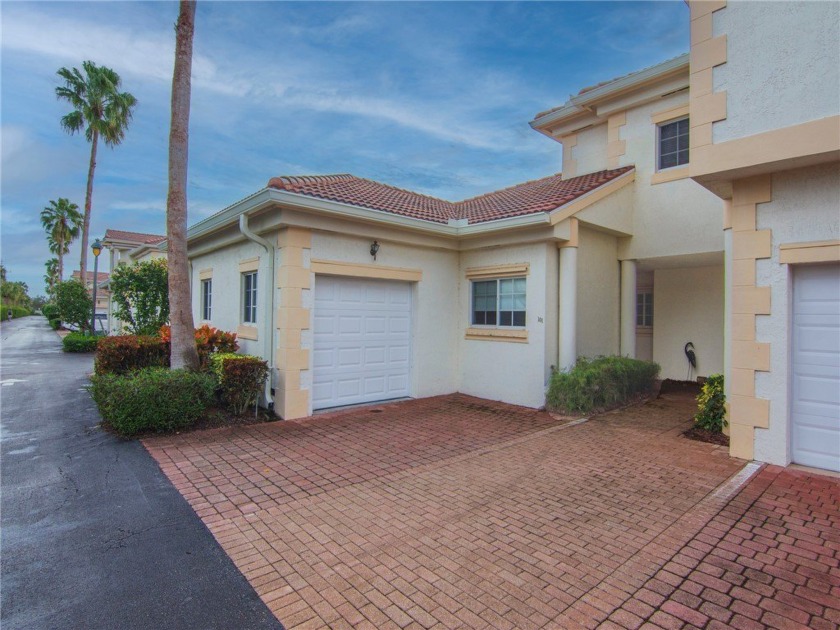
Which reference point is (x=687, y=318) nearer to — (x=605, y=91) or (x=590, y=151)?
(x=590, y=151)

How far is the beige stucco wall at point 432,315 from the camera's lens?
9.04 meters

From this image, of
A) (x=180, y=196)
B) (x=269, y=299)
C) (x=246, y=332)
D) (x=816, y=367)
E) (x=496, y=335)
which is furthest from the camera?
(x=496, y=335)

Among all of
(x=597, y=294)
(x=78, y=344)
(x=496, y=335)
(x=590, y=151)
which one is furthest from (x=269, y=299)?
(x=78, y=344)

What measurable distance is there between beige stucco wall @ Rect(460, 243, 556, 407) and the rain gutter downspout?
402cm

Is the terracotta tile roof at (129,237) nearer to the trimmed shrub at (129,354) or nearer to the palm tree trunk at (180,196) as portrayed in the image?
the trimmed shrub at (129,354)

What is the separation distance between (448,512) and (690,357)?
9454mm

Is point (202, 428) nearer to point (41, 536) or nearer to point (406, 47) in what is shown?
point (41, 536)

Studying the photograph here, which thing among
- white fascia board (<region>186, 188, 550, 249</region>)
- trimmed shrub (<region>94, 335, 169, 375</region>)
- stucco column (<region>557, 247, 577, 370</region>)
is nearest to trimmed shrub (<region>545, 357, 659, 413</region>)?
stucco column (<region>557, 247, 577, 370</region>)

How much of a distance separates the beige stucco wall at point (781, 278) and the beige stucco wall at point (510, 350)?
350cm

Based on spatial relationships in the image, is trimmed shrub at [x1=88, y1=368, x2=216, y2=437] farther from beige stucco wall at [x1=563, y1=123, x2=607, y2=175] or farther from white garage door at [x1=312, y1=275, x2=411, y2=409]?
beige stucco wall at [x1=563, y1=123, x2=607, y2=175]

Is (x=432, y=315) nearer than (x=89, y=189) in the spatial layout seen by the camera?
Yes

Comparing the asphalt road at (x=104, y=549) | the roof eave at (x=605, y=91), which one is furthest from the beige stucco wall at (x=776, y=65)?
the asphalt road at (x=104, y=549)

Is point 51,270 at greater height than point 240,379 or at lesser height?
greater

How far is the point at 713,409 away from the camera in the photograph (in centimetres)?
688
